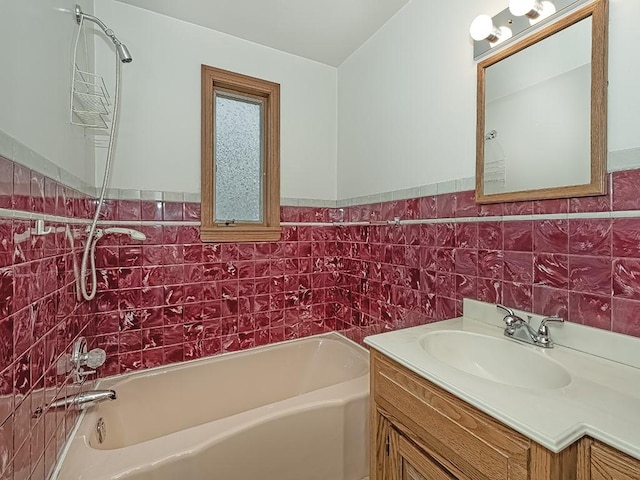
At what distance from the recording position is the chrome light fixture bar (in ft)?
3.59

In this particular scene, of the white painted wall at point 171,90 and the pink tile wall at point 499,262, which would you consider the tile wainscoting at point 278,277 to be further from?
the white painted wall at point 171,90

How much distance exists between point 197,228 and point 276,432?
1212 mm

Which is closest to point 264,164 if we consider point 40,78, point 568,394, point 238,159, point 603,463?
point 238,159

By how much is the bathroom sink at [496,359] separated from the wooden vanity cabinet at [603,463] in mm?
288

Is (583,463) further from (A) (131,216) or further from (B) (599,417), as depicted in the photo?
(A) (131,216)

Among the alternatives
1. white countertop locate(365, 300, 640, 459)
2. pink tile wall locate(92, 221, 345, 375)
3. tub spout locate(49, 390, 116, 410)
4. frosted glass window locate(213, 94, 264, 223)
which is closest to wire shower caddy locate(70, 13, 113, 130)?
pink tile wall locate(92, 221, 345, 375)

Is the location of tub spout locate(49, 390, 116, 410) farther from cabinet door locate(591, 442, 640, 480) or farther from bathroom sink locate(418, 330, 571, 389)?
cabinet door locate(591, 442, 640, 480)

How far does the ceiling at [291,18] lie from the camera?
170 centimetres

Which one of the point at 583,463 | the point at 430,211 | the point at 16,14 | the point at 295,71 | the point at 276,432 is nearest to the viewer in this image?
the point at 583,463

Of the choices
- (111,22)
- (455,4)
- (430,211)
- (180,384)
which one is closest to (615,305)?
(430,211)

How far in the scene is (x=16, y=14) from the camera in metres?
0.81

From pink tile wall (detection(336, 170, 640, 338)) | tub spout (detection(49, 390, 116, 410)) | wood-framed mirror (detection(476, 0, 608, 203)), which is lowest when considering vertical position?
tub spout (detection(49, 390, 116, 410))

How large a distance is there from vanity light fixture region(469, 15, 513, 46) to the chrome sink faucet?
1.10 meters

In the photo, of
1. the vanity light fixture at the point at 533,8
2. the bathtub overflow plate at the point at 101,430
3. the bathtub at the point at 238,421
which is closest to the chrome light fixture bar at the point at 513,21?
the vanity light fixture at the point at 533,8
